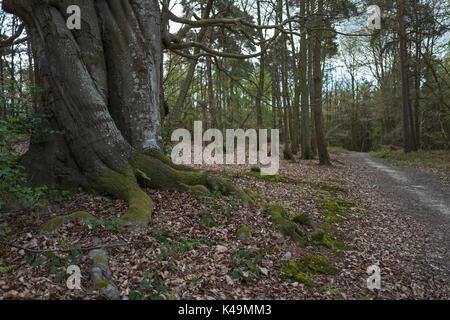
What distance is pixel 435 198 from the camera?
8.48 meters

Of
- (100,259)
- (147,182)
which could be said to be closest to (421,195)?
(147,182)

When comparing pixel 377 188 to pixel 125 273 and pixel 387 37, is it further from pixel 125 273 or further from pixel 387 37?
pixel 387 37

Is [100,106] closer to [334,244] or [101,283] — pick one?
[101,283]

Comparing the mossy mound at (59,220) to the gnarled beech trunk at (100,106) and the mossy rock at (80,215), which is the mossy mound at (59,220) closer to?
the mossy rock at (80,215)

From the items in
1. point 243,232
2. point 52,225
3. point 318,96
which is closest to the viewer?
point 52,225

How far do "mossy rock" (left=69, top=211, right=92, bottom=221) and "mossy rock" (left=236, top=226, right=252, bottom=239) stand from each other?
7.84 ft

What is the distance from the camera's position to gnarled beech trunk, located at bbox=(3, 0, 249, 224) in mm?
4805

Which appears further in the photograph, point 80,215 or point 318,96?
point 318,96

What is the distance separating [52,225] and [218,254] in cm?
244

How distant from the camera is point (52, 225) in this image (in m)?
3.77

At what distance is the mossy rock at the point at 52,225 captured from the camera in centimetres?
372

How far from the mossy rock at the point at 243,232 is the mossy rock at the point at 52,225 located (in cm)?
272

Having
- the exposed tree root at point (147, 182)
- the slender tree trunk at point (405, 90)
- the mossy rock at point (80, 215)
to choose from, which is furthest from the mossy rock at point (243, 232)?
the slender tree trunk at point (405, 90)
